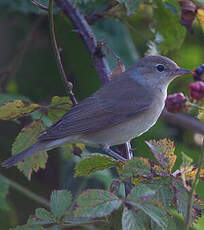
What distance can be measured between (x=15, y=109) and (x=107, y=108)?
1.07m

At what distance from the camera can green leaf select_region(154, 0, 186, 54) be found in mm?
3086

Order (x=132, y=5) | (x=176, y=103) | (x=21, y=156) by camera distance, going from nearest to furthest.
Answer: (x=176, y=103)
(x=21, y=156)
(x=132, y=5)

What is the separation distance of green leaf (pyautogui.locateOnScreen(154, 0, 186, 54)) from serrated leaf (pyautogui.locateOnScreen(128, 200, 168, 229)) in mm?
1696

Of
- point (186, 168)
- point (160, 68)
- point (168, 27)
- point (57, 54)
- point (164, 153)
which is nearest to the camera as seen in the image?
point (186, 168)

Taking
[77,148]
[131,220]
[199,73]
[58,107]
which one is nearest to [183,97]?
[199,73]

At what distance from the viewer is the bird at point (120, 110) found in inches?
120

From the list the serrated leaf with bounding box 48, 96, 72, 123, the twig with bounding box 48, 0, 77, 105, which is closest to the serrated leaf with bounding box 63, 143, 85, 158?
the serrated leaf with bounding box 48, 96, 72, 123

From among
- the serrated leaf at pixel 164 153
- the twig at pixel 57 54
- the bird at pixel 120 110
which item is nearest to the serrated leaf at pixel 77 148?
the bird at pixel 120 110

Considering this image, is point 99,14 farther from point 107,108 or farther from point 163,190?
point 163,190

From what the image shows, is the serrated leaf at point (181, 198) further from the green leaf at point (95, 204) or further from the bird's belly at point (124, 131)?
the bird's belly at point (124, 131)

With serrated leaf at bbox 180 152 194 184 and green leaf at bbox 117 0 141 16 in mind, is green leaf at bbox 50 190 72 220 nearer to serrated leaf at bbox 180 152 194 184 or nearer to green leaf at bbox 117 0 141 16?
serrated leaf at bbox 180 152 194 184

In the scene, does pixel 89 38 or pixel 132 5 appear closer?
pixel 132 5

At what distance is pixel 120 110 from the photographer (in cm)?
339

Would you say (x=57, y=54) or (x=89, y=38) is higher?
(x=57, y=54)
